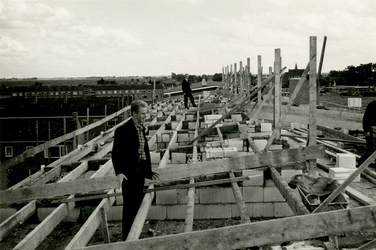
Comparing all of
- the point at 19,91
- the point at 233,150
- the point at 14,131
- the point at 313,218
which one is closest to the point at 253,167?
the point at 233,150

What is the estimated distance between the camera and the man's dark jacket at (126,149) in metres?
4.25

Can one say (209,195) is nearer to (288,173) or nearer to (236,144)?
(288,173)

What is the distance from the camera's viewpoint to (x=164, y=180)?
5.46 metres

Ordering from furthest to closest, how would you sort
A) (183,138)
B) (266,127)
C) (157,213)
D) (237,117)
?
(237,117) → (183,138) → (266,127) → (157,213)

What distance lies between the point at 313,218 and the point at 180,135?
7275 mm

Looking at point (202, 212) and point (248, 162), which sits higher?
point (248, 162)

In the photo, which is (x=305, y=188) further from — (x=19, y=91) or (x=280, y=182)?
(x=19, y=91)

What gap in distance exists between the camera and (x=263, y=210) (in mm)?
6062

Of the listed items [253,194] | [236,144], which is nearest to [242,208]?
[253,194]

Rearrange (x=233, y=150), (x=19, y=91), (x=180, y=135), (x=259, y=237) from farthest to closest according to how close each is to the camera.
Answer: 1. (x=19, y=91)
2. (x=180, y=135)
3. (x=233, y=150)
4. (x=259, y=237)

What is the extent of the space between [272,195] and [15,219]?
12.6 feet

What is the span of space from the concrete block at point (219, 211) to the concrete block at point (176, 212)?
0.46 meters

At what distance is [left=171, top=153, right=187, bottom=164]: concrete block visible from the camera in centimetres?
788

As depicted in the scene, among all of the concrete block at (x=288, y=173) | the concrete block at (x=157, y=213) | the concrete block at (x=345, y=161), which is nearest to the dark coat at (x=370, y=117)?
the concrete block at (x=345, y=161)
